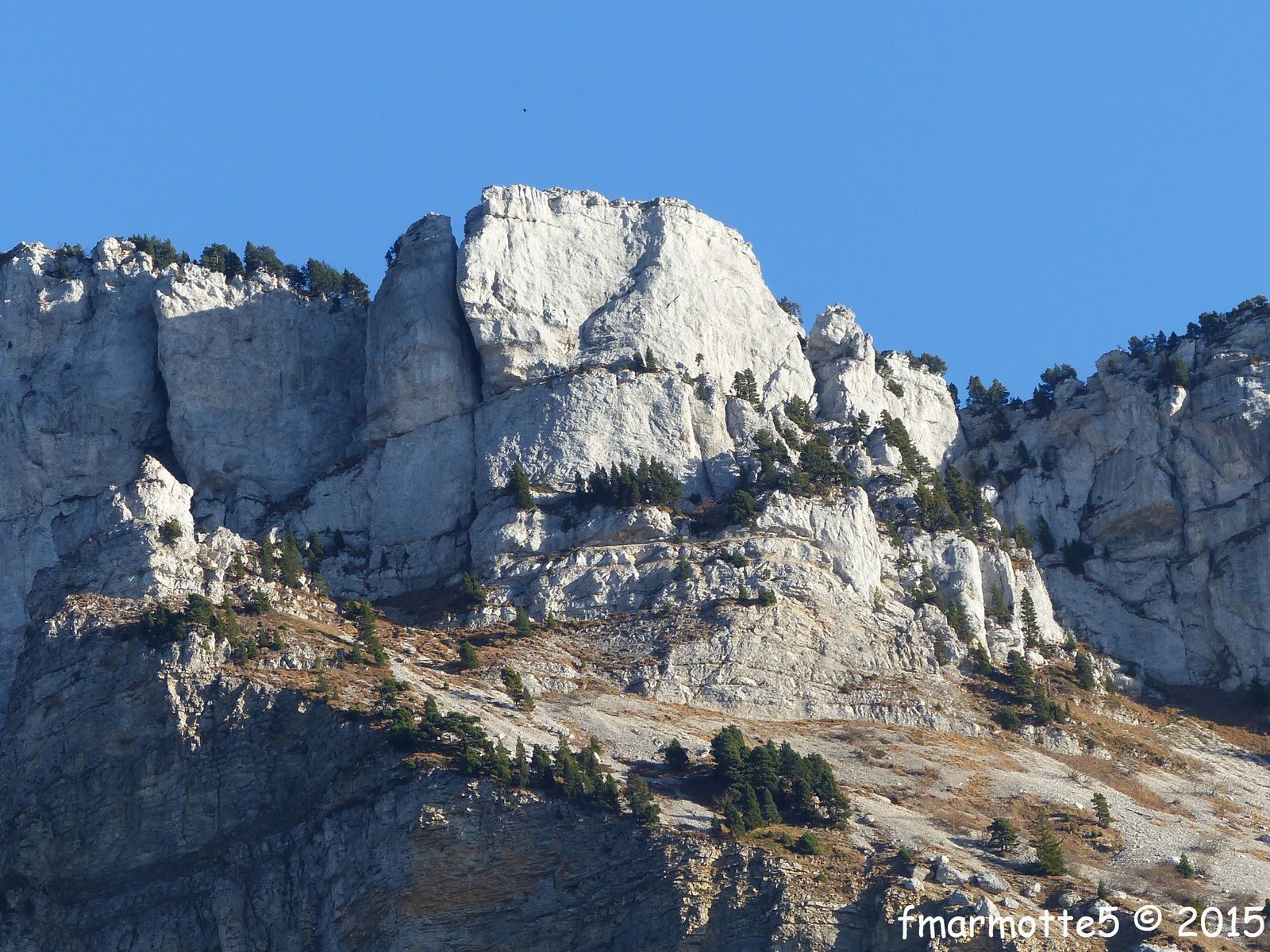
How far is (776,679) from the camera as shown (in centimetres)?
10544

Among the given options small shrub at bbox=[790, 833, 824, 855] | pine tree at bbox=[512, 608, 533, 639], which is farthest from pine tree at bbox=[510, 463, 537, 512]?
small shrub at bbox=[790, 833, 824, 855]

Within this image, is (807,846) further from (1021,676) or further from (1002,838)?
(1021,676)

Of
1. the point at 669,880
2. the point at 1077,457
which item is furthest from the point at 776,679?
the point at 1077,457

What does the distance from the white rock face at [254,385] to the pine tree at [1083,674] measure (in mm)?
40514

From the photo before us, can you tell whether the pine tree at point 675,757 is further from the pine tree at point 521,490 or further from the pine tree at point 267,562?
the pine tree at point 521,490

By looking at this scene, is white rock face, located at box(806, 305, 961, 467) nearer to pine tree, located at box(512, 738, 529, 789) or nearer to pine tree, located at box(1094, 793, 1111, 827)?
pine tree, located at box(1094, 793, 1111, 827)

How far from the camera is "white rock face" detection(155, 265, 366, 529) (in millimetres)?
124250

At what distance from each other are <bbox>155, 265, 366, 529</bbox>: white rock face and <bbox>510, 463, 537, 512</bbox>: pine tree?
13.4 metres

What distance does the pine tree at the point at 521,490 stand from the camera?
375 ft

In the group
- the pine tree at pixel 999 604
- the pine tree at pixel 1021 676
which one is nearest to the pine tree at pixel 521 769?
the pine tree at pixel 1021 676

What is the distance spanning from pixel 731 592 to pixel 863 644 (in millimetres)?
6718

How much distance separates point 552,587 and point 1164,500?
121 ft

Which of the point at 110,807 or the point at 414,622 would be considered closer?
the point at 110,807

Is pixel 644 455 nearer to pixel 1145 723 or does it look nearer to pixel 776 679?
pixel 776 679
